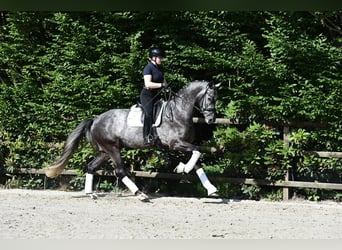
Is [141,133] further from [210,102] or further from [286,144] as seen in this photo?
[286,144]

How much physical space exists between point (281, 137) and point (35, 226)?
4.51 meters

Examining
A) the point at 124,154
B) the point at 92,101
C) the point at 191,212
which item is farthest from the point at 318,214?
the point at 92,101

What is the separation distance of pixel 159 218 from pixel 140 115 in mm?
2149

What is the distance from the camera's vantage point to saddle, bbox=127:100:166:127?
29.9 ft

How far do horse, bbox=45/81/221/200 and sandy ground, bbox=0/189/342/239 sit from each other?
1.51 ft

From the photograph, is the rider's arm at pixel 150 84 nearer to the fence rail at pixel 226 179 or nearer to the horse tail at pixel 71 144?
the horse tail at pixel 71 144

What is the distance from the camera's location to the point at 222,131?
9539 mm

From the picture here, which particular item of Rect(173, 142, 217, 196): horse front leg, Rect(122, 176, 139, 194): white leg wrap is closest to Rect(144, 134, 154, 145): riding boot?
Rect(173, 142, 217, 196): horse front leg

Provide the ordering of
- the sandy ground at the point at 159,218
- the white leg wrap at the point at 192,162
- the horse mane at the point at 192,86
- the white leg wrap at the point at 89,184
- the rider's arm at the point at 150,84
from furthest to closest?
the white leg wrap at the point at 89,184 < the horse mane at the point at 192,86 < the rider's arm at the point at 150,84 < the white leg wrap at the point at 192,162 < the sandy ground at the point at 159,218

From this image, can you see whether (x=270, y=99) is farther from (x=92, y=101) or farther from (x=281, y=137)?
(x=92, y=101)

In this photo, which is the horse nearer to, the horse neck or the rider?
the horse neck

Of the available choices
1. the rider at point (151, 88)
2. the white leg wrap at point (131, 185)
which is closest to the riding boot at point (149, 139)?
the rider at point (151, 88)

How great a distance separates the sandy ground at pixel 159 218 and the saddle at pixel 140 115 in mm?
1204

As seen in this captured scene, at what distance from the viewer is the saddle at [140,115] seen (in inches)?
359
